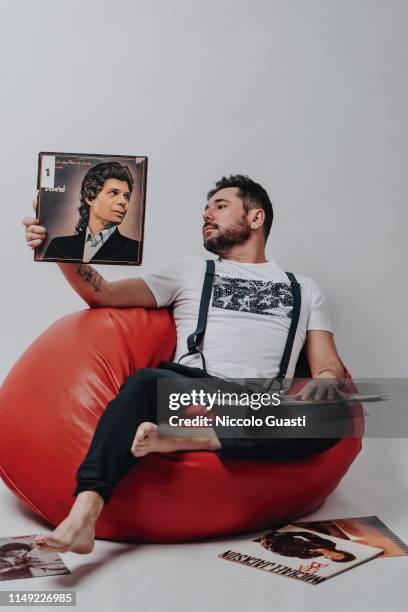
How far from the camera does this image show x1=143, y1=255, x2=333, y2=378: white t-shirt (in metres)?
2.29

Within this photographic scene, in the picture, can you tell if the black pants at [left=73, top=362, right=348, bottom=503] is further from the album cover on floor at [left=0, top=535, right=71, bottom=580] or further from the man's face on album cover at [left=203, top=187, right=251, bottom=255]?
the man's face on album cover at [left=203, top=187, right=251, bottom=255]

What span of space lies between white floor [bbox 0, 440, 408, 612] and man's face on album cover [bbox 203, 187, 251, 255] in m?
1.00

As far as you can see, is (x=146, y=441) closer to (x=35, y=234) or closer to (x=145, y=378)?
(x=145, y=378)

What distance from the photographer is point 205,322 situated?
232 centimetres

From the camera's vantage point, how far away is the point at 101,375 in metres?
2.04

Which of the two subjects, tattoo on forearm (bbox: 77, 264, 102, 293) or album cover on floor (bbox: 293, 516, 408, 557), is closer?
album cover on floor (bbox: 293, 516, 408, 557)

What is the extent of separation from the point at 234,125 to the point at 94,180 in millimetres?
1170

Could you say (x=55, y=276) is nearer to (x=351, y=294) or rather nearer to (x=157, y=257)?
(x=157, y=257)

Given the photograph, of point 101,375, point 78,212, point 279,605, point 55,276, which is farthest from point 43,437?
point 55,276

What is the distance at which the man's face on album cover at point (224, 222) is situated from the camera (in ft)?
8.26

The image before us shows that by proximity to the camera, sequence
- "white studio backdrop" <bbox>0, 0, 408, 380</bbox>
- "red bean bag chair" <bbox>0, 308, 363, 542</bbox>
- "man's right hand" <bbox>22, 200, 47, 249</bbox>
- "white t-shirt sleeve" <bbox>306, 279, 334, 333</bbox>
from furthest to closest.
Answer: "white studio backdrop" <bbox>0, 0, 408, 380</bbox> → "white t-shirt sleeve" <bbox>306, 279, 334, 333</bbox> → "man's right hand" <bbox>22, 200, 47, 249</bbox> → "red bean bag chair" <bbox>0, 308, 363, 542</bbox>

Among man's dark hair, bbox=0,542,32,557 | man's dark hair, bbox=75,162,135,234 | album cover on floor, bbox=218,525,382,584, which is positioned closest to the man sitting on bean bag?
man's dark hair, bbox=75,162,135,234

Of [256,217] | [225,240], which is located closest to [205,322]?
[225,240]

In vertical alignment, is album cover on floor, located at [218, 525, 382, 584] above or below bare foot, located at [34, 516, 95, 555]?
below
